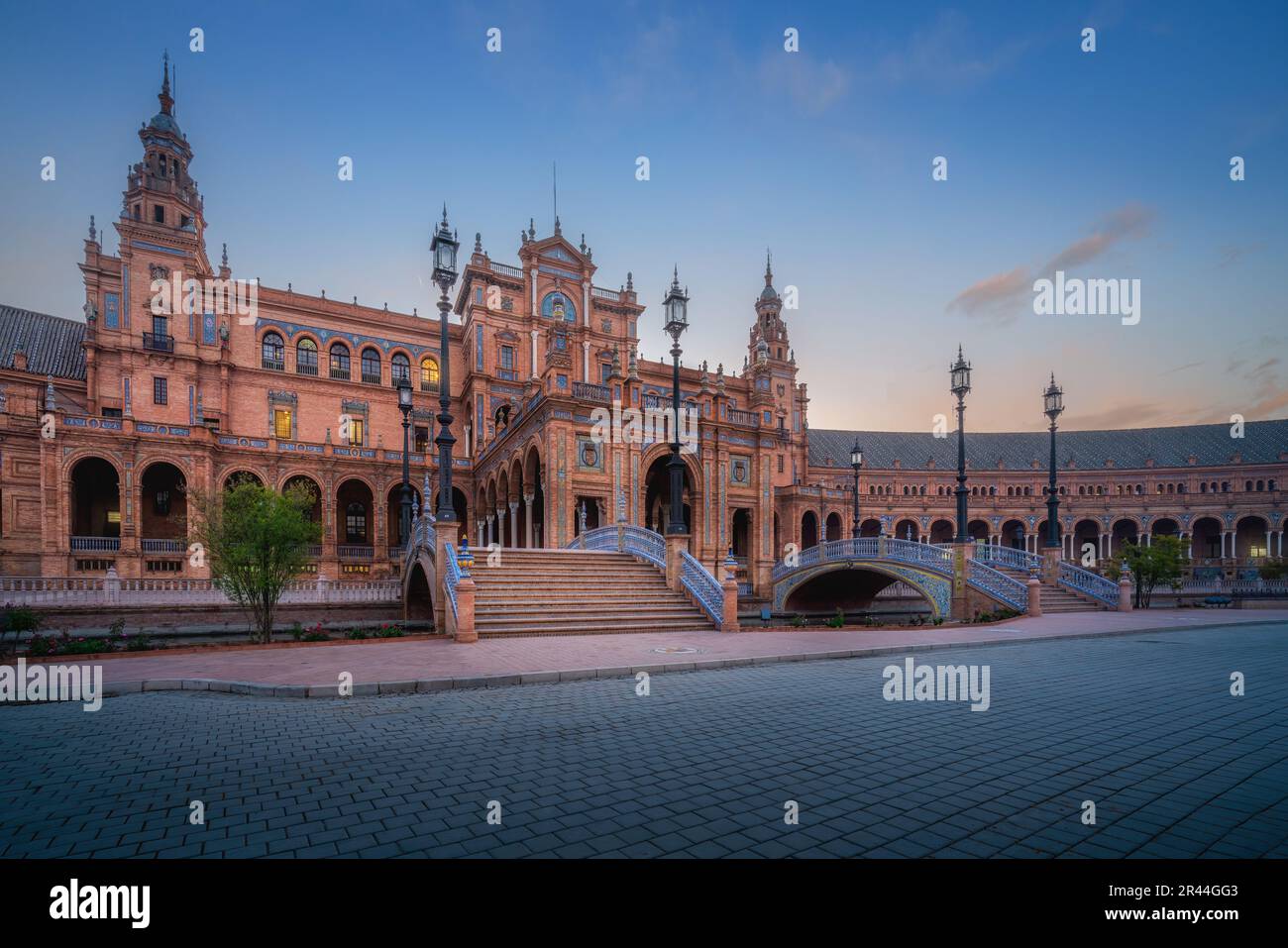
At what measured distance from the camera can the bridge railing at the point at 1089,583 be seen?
21.6 m

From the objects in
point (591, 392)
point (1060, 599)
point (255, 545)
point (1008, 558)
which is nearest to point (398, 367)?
point (591, 392)

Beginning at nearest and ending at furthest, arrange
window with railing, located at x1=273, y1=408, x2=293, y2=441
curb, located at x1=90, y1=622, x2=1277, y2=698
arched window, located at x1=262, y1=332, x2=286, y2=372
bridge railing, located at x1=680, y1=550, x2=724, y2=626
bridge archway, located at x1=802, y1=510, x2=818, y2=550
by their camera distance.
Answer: curb, located at x1=90, y1=622, x2=1277, y2=698
bridge railing, located at x1=680, y1=550, x2=724, y2=626
window with railing, located at x1=273, y1=408, x2=293, y2=441
arched window, located at x1=262, y1=332, x2=286, y2=372
bridge archway, located at x1=802, y1=510, x2=818, y2=550

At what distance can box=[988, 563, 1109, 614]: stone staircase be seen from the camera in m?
20.4

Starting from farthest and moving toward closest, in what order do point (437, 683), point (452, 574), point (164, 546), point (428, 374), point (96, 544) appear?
1. point (428, 374)
2. point (164, 546)
3. point (96, 544)
4. point (452, 574)
5. point (437, 683)

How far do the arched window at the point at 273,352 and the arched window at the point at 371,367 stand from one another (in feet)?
15.4

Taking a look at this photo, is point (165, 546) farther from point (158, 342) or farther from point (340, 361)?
point (340, 361)

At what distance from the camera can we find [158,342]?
34.2 metres

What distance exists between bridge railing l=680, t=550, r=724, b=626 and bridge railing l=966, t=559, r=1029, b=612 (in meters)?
9.95

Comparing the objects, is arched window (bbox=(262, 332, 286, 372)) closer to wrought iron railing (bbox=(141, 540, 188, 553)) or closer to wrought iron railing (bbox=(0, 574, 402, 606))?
wrought iron railing (bbox=(141, 540, 188, 553))

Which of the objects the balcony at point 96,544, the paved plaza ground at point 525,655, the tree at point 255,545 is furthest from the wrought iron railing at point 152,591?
the paved plaza ground at point 525,655

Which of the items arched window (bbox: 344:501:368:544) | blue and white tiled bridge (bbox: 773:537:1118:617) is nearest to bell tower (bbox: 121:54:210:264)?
arched window (bbox: 344:501:368:544)

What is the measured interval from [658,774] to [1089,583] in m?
24.6
